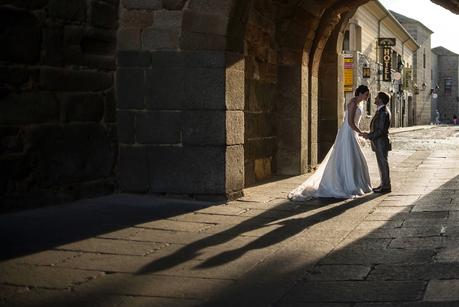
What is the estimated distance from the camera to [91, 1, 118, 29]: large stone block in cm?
740

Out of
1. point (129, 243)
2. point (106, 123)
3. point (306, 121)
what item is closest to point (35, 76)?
point (106, 123)

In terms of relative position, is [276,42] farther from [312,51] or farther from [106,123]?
[106,123]

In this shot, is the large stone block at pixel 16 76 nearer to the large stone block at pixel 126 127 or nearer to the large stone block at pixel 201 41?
the large stone block at pixel 126 127

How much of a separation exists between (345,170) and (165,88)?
290cm

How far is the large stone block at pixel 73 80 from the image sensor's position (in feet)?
22.2

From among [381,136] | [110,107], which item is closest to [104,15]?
[110,107]

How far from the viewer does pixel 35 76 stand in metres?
6.61

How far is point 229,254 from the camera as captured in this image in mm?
5004

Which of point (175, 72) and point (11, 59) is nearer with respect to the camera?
point (11, 59)

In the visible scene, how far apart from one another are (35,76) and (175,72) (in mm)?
1685

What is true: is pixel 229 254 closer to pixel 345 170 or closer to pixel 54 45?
pixel 54 45

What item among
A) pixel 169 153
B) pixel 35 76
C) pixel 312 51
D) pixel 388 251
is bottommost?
pixel 388 251

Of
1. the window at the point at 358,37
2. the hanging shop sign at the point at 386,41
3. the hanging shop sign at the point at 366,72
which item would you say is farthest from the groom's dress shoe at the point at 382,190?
the hanging shop sign at the point at 386,41

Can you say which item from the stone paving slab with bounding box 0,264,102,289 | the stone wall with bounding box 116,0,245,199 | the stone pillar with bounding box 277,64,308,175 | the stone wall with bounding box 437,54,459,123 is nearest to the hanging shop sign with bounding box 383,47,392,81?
the stone pillar with bounding box 277,64,308,175
